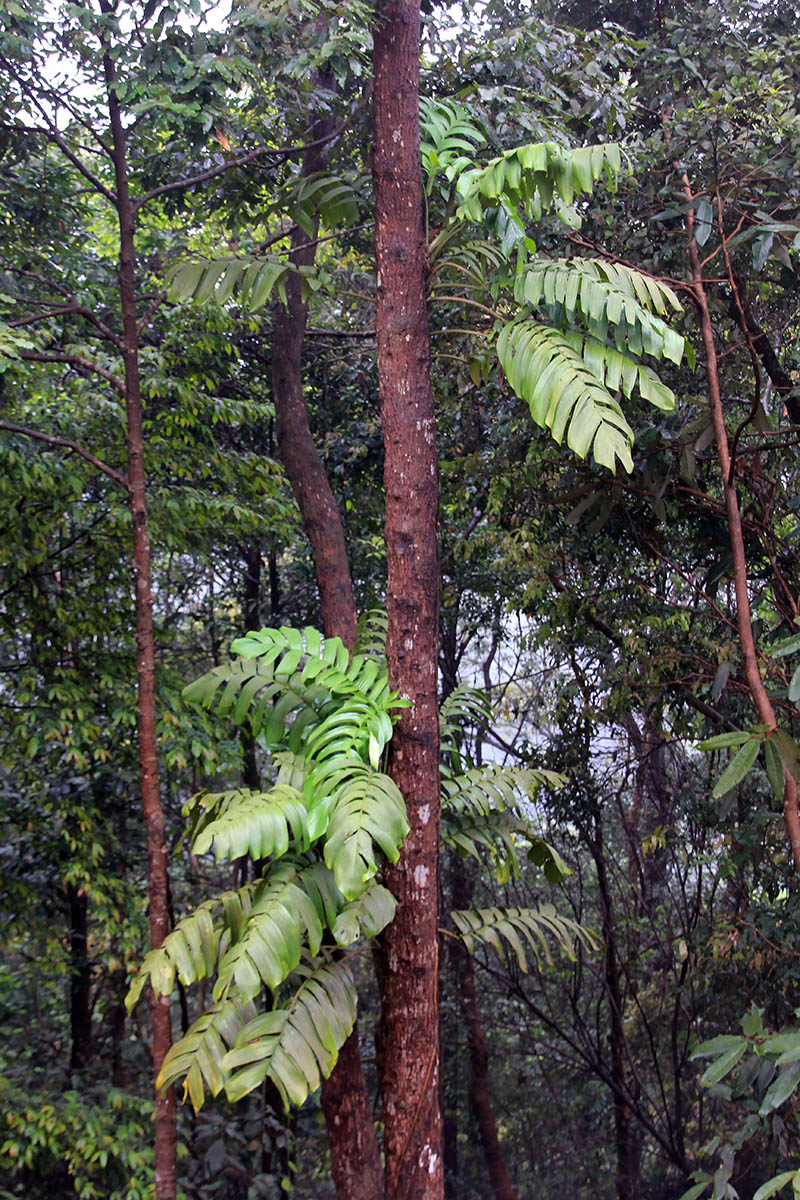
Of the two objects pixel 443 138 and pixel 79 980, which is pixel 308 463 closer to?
pixel 443 138

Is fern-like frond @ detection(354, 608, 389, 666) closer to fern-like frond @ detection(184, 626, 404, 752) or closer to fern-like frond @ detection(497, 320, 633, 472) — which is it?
fern-like frond @ detection(184, 626, 404, 752)

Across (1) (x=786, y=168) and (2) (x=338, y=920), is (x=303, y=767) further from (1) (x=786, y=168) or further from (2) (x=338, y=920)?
(1) (x=786, y=168)

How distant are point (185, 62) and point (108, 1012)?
4.48 meters

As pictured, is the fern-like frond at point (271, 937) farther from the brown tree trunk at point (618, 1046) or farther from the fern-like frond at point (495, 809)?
the brown tree trunk at point (618, 1046)

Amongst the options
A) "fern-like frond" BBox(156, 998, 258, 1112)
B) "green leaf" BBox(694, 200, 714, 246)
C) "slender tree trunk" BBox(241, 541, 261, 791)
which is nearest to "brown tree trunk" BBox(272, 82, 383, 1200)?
"slender tree trunk" BBox(241, 541, 261, 791)

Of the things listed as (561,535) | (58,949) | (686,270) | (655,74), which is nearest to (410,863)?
(58,949)

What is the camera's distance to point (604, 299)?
2.30m

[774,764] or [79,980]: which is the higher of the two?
[774,764]

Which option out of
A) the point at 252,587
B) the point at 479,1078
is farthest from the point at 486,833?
the point at 479,1078

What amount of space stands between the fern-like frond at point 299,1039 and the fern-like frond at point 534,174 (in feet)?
6.50

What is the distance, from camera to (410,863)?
2.36 meters

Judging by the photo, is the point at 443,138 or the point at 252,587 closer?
the point at 443,138

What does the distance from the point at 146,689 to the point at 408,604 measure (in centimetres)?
87

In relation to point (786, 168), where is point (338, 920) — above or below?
A: below
